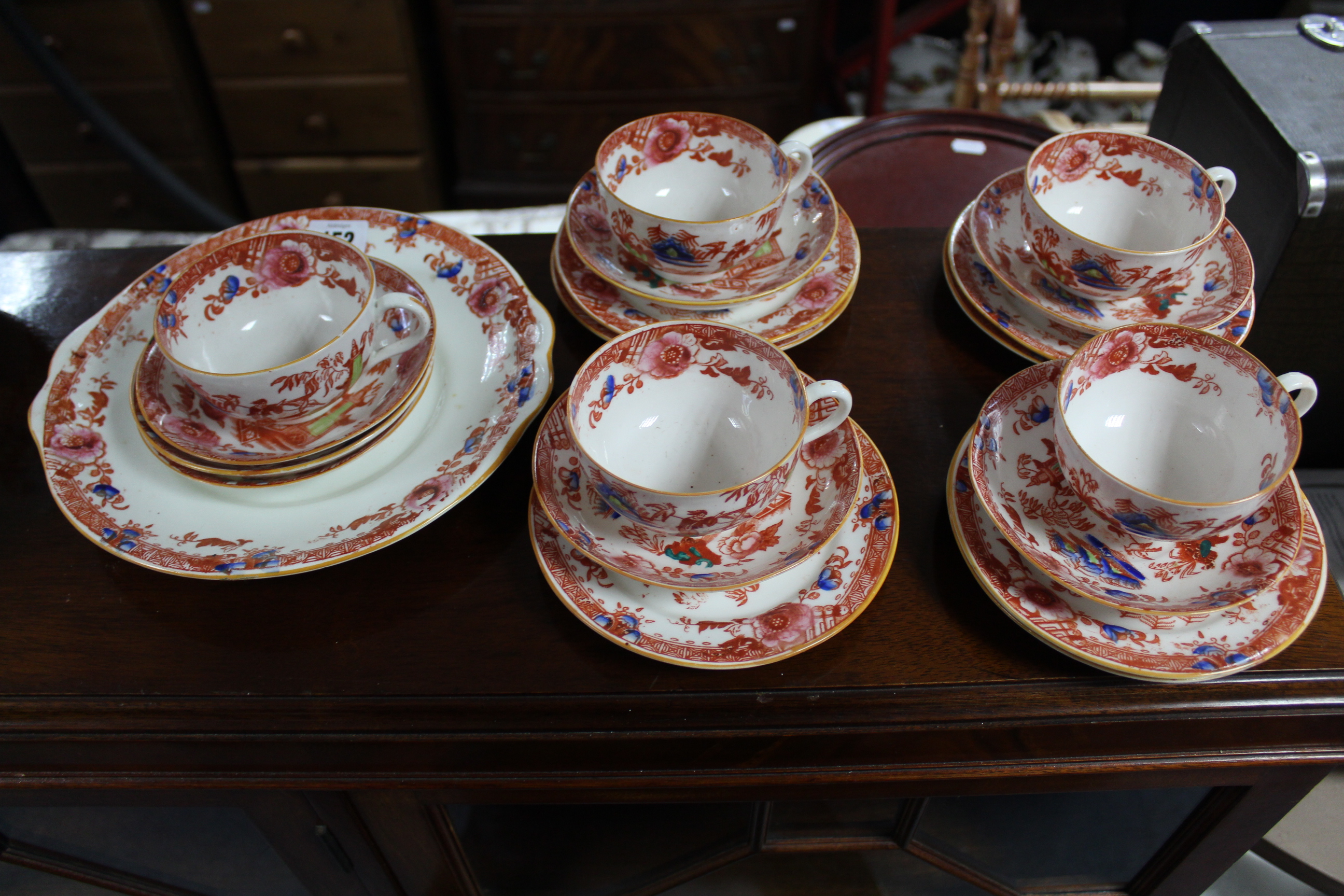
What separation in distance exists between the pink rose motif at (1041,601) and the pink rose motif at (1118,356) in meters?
0.15

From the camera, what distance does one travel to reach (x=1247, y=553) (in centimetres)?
52

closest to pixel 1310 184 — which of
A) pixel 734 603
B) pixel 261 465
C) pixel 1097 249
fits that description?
pixel 1097 249

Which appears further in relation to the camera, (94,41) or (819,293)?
(94,41)

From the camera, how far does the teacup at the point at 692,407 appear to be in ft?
1.81

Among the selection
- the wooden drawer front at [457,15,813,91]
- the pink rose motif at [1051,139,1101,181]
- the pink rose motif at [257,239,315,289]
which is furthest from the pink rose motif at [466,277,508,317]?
the wooden drawer front at [457,15,813,91]

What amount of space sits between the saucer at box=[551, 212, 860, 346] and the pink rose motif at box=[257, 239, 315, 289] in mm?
185

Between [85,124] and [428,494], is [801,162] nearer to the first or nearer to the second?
[428,494]

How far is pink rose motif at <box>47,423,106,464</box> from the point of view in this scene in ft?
1.95

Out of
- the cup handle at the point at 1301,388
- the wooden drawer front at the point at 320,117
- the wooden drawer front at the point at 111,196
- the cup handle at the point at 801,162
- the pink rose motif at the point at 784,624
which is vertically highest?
the cup handle at the point at 801,162

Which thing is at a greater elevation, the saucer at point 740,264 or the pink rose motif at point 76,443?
the saucer at point 740,264

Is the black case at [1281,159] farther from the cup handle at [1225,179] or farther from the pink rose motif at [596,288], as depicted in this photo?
the pink rose motif at [596,288]

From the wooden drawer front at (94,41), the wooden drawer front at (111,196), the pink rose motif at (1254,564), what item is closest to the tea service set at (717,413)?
the pink rose motif at (1254,564)

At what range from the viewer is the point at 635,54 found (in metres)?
1.71

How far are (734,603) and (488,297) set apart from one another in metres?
0.31
